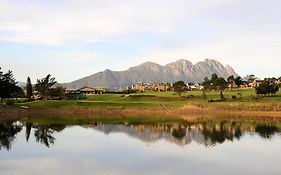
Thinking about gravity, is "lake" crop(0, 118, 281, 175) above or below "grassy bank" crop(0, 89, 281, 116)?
below

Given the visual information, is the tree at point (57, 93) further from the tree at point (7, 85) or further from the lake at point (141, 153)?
the lake at point (141, 153)

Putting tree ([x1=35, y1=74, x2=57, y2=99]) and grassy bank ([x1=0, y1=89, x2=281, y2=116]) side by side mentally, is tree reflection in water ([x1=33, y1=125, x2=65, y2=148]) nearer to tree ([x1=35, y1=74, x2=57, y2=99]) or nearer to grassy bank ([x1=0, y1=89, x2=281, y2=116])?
grassy bank ([x1=0, y1=89, x2=281, y2=116])

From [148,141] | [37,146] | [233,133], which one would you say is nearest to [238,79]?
[233,133]

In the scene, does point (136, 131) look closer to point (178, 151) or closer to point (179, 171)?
point (178, 151)

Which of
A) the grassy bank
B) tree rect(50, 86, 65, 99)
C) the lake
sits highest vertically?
tree rect(50, 86, 65, 99)

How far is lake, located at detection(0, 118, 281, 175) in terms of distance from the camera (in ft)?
108

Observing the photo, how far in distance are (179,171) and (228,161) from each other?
7371 millimetres

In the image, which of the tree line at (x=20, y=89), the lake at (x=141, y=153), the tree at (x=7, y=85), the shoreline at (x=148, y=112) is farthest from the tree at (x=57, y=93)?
the lake at (x=141, y=153)

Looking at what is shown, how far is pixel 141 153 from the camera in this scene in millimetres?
42844

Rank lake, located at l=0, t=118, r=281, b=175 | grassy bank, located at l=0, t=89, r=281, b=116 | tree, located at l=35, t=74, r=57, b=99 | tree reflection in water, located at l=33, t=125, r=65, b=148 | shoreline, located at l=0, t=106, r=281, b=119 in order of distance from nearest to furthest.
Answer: lake, located at l=0, t=118, r=281, b=175
tree reflection in water, located at l=33, t=125, r=65, b=148
shoreline, located at l=0, t=106, r=281, b=119
grassy bank, located at l=0, t=89, r=281, b=116
tree, located at l=35, t=74, r=57, b=99

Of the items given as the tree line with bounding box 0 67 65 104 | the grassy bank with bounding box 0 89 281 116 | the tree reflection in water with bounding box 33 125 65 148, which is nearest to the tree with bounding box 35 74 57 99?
the tree line with bounding box 0 67 65 104

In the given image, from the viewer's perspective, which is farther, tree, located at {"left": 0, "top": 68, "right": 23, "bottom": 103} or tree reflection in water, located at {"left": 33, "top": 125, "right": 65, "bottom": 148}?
tree, located at {"left": 0, "top": 68, "right": 23, "bottom": 103}

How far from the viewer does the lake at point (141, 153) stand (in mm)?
32991

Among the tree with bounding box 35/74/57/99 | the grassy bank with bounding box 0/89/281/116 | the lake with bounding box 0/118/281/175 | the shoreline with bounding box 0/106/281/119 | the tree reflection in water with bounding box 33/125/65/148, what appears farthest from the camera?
the tree with bounding box 35/74/57/99
